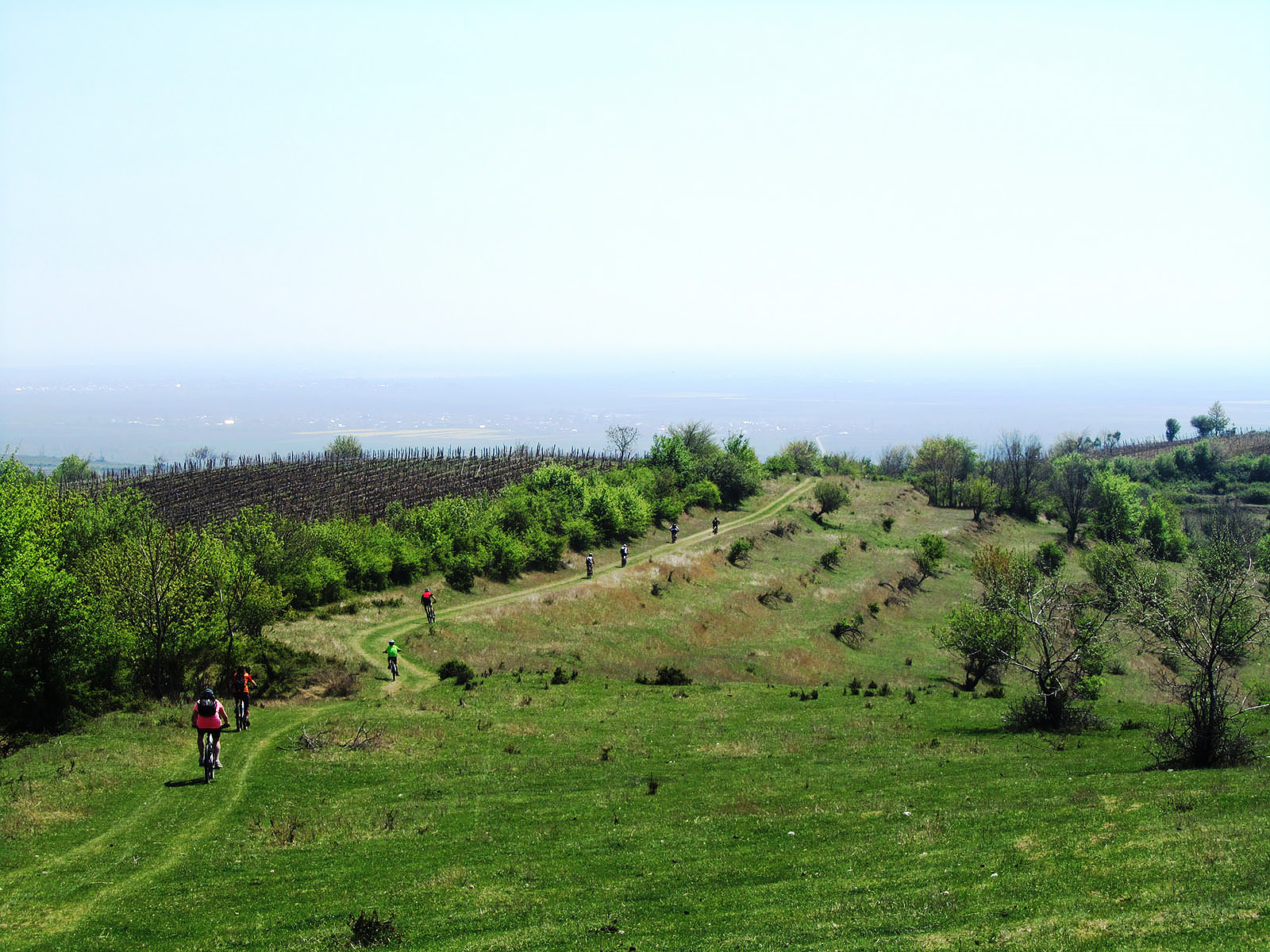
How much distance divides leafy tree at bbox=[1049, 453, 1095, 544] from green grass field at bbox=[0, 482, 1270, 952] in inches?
3586

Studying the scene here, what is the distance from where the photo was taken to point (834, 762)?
30.1m

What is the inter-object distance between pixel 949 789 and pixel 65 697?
3359 centimetres

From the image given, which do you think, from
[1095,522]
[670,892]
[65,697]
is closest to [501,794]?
[670,892]

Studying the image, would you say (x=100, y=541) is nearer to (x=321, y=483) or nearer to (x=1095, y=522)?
(x=321, y=483)

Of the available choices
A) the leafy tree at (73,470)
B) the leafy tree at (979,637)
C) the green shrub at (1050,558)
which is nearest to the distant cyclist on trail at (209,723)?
the leafy tree at (979,637)

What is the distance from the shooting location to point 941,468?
16200cm

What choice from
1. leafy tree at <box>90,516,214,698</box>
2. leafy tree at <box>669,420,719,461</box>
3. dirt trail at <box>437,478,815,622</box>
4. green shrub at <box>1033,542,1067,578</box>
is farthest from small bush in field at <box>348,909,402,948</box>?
leafy tree at <box>669,420,719,461</box>

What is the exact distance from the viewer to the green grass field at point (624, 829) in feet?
53.2

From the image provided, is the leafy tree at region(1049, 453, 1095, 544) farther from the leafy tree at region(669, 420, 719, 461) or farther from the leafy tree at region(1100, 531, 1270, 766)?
the leafy tree at region(1100, 531, 1270, 766)

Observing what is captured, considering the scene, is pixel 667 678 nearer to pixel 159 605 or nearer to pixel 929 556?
pixel 159 605

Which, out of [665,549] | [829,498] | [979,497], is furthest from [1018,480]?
[665,549]

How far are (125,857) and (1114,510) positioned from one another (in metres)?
133

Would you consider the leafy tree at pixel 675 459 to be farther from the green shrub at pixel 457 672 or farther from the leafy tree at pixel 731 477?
the green shrub at pixel 457 672

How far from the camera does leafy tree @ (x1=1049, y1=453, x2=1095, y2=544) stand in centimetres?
12456
